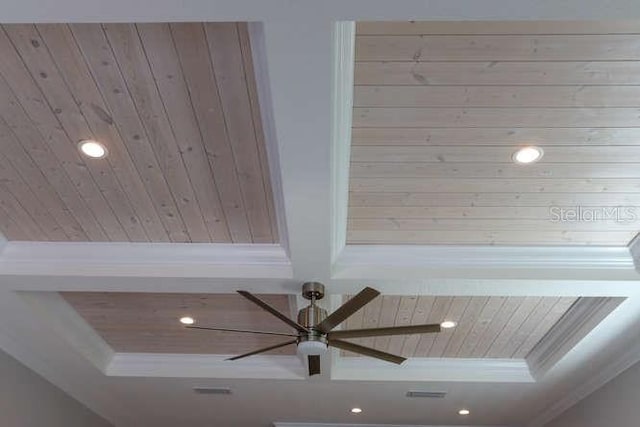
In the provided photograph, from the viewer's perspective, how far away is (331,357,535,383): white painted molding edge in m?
4.16

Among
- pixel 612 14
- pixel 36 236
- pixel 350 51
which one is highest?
pixel 36 236

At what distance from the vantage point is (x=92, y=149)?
2.12 meters

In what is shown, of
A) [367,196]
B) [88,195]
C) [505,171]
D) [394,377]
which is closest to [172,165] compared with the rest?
[88,195]

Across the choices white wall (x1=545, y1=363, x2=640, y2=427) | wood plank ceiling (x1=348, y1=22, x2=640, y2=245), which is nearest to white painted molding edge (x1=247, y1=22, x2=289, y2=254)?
wood plank ceiling (x1=348, y1=22, x2=640, y2=245)

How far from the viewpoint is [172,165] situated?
2180 mm

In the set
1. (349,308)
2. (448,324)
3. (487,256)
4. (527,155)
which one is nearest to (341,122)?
(527,155)

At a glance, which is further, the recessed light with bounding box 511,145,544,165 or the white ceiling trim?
the white ceiling trim

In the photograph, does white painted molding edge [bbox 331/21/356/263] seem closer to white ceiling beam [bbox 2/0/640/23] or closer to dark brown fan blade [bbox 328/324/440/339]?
white ceiling beam [bbox 2/0/640/23]

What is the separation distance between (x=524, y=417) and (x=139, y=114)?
4.65 m

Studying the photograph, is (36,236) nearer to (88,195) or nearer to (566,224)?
(88,195)

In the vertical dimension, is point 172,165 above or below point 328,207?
above

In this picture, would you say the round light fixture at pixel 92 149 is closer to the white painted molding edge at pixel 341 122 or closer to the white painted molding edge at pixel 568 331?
the white painted molding edge at pixel 341 122

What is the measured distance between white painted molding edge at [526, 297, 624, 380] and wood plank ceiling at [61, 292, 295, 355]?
5.67 feet

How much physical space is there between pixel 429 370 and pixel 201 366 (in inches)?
70.7
